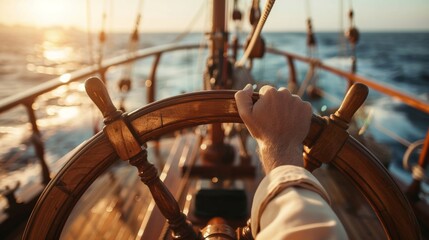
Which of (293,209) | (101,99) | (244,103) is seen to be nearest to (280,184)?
(293,209)

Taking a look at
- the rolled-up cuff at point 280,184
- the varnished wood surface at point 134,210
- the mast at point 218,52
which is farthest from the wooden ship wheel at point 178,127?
the mast at point 218,52

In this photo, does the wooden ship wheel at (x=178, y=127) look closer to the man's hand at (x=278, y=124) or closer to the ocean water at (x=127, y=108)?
the man's hand at (x=278, y=124)

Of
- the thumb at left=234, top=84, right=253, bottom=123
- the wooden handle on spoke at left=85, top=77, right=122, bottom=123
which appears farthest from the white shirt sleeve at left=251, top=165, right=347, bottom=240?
the wooden handle on spoke at left=85, top=77, right=122, bottom=123

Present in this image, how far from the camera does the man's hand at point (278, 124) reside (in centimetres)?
50

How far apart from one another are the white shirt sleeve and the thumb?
0.37ft

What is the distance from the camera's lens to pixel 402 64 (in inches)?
770

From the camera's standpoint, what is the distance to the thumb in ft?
1.73

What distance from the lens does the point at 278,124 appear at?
0.51 meters

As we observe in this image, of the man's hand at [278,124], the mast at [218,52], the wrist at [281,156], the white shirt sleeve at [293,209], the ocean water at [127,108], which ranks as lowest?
the ocean water at [127,108]

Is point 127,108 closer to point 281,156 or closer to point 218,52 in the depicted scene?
point 218,52

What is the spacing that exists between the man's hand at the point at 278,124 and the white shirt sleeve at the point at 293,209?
0.13 feet

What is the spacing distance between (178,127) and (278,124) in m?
0.20

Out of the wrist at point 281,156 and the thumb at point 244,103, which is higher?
the thumb at point 244,103

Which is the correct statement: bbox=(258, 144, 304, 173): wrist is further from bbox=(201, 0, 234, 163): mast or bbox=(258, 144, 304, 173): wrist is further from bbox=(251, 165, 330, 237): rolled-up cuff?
bbox=(201, 0, 234, 163): mast
